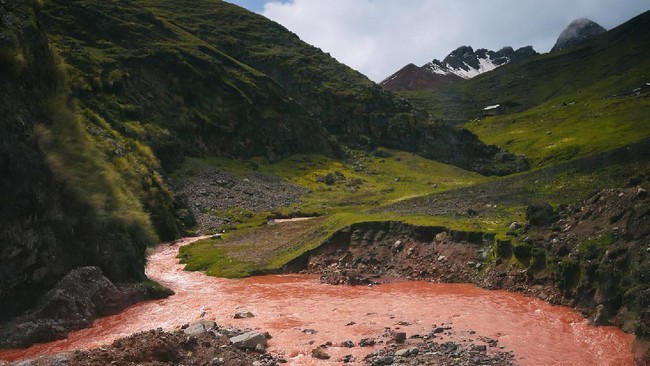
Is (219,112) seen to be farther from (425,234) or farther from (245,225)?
(425,234)

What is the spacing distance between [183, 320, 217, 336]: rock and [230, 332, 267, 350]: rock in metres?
1.98

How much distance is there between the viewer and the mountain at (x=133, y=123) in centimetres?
3017

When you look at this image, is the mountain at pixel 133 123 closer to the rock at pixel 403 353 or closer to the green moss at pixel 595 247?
the rock at pixel 403 353

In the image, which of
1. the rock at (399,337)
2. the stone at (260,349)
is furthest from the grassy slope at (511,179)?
the stone at (260,349)

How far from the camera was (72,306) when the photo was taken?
2906 centimetres

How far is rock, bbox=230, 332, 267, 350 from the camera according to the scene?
22.9 metres

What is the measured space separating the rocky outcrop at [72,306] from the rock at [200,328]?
7.72 metres

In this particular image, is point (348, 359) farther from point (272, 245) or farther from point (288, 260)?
point (272, 245)

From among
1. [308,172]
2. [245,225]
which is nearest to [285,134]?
[308,172]

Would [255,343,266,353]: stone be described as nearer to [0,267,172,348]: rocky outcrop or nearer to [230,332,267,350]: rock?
[230,332,267,350]: rock

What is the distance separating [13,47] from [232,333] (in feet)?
83.2

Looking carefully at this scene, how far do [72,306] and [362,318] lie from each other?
1734cm

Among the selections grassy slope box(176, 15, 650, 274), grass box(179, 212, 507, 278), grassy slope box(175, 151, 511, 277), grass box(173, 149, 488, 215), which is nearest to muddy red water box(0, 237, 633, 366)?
grass box(179, 212, 507, 278)

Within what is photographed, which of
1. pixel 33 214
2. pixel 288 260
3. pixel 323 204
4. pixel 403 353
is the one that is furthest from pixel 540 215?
pixel 323 204
